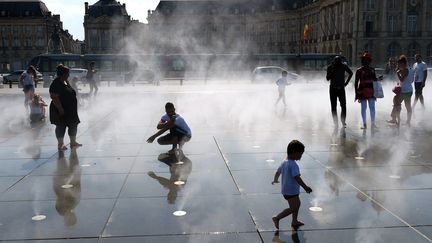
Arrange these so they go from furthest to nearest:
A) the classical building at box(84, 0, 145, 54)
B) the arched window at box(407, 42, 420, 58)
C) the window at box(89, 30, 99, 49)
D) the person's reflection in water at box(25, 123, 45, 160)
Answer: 1. the window at box(89, 30, 99, 49)
2. the classical building at box(84, 0, 145, 54)
3. the arched window at box(407, 42, 420, 58)
4. the person's reflection in water at box(25, 123, 45, 160)

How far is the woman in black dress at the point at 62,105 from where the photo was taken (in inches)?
357

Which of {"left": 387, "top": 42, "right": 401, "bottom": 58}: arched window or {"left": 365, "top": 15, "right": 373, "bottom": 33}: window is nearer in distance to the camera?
{"left": 365, "top": 15, "right": 373, "bottom": 33}: window

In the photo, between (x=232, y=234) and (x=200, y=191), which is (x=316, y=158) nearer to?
(x=200, y=191)

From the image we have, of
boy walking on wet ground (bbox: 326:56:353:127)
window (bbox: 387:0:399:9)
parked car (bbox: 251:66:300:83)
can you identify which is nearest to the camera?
boy walking on wet ground (bbox: 326:56:353:127)

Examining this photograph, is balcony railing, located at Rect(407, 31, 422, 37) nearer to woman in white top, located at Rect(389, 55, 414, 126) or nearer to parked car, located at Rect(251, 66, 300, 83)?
parked car, located at Rect(251, 66, 300, 83)

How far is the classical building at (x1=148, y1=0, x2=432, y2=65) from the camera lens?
74375mm

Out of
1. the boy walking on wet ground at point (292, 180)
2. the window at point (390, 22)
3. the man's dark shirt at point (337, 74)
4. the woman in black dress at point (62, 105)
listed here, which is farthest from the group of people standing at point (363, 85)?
the window at point (390, 22)

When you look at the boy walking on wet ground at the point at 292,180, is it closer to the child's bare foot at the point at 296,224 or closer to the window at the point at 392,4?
the child's bare foot at the point at 296,224

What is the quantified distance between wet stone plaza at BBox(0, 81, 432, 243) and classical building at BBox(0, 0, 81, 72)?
111m

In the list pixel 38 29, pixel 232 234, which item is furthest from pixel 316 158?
pixel 38 29

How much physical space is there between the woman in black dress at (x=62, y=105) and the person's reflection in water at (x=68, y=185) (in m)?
0.68

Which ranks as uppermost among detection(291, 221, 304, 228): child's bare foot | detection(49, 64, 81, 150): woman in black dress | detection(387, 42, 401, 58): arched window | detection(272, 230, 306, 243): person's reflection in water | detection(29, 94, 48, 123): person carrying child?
detection(387, 42, 401, 58): arched window

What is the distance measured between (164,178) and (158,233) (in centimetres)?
224

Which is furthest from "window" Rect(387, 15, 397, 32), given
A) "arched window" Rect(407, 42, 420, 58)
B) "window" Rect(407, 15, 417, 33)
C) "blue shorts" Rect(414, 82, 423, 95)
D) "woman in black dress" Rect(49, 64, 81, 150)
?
"woman in black dress" Rect(49, 64, 81, 150)
